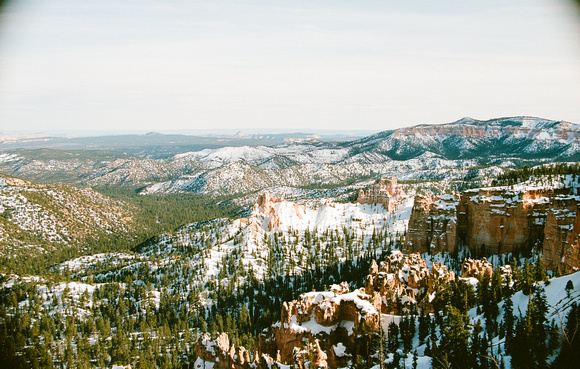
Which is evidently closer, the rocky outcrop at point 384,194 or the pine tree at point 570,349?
the pine tree at point 570,349

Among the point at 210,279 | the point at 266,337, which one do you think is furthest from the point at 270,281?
the point at 266,337

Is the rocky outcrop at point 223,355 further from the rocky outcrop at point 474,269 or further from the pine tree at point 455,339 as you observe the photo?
the rocky outcrop at point 474,269

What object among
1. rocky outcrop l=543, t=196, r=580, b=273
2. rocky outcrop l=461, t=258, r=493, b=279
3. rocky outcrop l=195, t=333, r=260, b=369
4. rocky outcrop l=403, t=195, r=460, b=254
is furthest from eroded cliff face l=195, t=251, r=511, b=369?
rocky outcrop l=403, t=195, r=460, b=254

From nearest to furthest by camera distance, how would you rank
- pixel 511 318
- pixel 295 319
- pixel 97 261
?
pixel 511 318, pixel 295 319, pixel 97 261

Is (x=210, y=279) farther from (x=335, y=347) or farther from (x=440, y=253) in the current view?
(x=335, y=347)

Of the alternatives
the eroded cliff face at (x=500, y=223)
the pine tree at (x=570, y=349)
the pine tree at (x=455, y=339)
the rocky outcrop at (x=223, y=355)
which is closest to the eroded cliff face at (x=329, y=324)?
the rocky outcrop at (x=223, y=355)

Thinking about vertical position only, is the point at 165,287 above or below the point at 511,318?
below

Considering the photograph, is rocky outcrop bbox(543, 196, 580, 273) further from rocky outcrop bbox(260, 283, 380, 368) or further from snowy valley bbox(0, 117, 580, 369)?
rocky outcrop bbox(260, 283, 380, 368)
